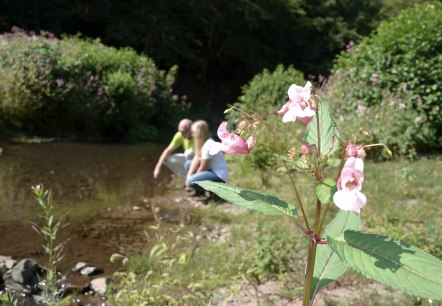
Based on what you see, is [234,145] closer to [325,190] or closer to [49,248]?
[325,190]

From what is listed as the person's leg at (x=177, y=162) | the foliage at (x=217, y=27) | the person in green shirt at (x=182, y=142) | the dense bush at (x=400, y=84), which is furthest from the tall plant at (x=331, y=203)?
the foliage at (x=217, y=27)

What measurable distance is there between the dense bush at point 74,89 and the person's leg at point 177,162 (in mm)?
5470

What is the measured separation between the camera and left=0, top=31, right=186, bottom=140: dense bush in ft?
40.1

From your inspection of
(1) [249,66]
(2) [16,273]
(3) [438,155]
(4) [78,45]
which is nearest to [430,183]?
(3) [438,155]

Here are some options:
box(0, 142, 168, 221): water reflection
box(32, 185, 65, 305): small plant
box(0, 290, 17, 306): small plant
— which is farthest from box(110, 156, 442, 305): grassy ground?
box(0, 142, 168, 221): water reflection

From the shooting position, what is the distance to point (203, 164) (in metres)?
6.70

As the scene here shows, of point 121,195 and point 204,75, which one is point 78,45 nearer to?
point 121,195

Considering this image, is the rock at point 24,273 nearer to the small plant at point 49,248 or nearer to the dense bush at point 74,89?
the small plant at point 49,248

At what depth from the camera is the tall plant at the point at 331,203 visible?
0.93 metres

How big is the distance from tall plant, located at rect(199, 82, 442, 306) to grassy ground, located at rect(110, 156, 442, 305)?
192 cm

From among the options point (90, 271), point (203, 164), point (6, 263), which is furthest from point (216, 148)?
point (203, 164)

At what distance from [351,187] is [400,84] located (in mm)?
8621

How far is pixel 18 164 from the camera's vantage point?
8727mm

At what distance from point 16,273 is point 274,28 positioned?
26.2 m
